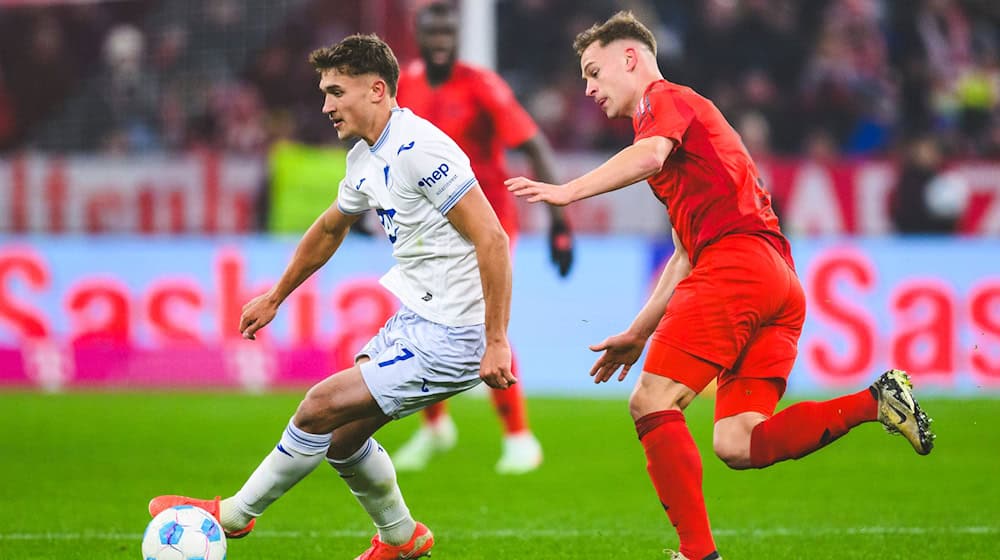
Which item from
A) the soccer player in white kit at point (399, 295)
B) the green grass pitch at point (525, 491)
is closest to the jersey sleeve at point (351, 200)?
the soccer player in white kit at point (399, 295)

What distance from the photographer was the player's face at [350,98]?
5012mm

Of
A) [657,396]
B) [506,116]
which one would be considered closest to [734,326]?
[657,396]

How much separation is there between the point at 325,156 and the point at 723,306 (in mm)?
9696

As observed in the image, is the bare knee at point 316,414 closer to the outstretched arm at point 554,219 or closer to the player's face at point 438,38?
the outstretched arm at point 554,219

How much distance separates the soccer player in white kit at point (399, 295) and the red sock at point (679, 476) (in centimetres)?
55

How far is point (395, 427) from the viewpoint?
11086 mm

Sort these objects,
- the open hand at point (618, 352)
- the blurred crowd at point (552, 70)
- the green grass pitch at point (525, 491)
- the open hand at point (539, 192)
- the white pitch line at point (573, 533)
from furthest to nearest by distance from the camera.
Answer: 1. the blurred crowd at point (552, 70)
2. the white pitch line at point (573, 533)
3. the green grass pitch at point (525, 491)
4. the open hand at point (618, 352)
5. the open hand at point (539, 192)

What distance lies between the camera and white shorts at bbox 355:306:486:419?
16.1ft

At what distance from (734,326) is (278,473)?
1.66 meters

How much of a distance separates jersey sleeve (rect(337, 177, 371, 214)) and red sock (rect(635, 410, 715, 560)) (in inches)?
50.4

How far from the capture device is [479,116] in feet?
28.2

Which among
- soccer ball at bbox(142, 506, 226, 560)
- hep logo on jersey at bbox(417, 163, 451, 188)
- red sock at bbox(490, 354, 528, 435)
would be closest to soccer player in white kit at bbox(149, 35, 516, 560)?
hep logo on jersey at bbox(417, 163, 451, 188)

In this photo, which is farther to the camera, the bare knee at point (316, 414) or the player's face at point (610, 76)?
the player's face at point (610, 76)

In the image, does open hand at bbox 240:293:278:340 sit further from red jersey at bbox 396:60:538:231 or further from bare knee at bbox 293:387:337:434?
red jersey at bbox 396:60:538:231
